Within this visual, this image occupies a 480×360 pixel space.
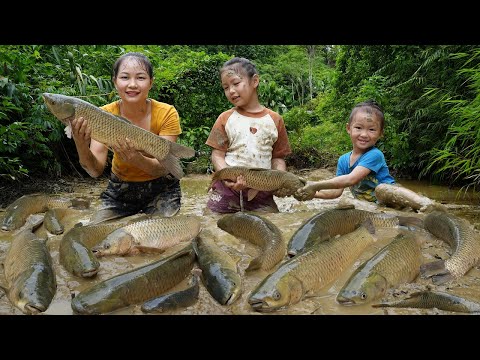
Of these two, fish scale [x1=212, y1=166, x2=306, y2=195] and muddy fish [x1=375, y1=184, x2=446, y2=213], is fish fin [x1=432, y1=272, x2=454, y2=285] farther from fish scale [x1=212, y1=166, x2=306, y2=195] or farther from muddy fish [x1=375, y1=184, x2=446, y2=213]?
muddy fish [x1=375, y1=184, x2=446, y2=213]

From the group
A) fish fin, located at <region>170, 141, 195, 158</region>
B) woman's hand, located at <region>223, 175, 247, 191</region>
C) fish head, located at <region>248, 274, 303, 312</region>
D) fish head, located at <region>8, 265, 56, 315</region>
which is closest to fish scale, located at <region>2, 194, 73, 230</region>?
fish fin, located at <region>170, 141, 195, 158</region>

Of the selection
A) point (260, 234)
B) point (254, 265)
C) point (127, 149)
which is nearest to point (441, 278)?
point (254, 265)

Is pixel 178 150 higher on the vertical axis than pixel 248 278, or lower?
higher

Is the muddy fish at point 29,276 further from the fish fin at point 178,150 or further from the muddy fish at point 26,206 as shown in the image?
the fish fin at point 178,150

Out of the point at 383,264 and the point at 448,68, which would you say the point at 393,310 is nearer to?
the point at 383,264

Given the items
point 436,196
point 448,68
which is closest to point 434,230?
point 436,196

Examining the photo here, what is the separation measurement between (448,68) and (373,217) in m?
5.29

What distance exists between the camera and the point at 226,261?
289 centimetres

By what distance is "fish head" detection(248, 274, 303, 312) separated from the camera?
7.72 ft

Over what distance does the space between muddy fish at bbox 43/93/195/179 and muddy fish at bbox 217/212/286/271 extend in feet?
2.41

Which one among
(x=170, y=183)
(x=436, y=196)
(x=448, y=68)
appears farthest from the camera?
(x=448, y=68)

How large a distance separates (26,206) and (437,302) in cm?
403

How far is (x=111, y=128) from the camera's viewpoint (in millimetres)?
3838

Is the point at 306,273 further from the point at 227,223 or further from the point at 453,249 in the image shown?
the point at 227,223
